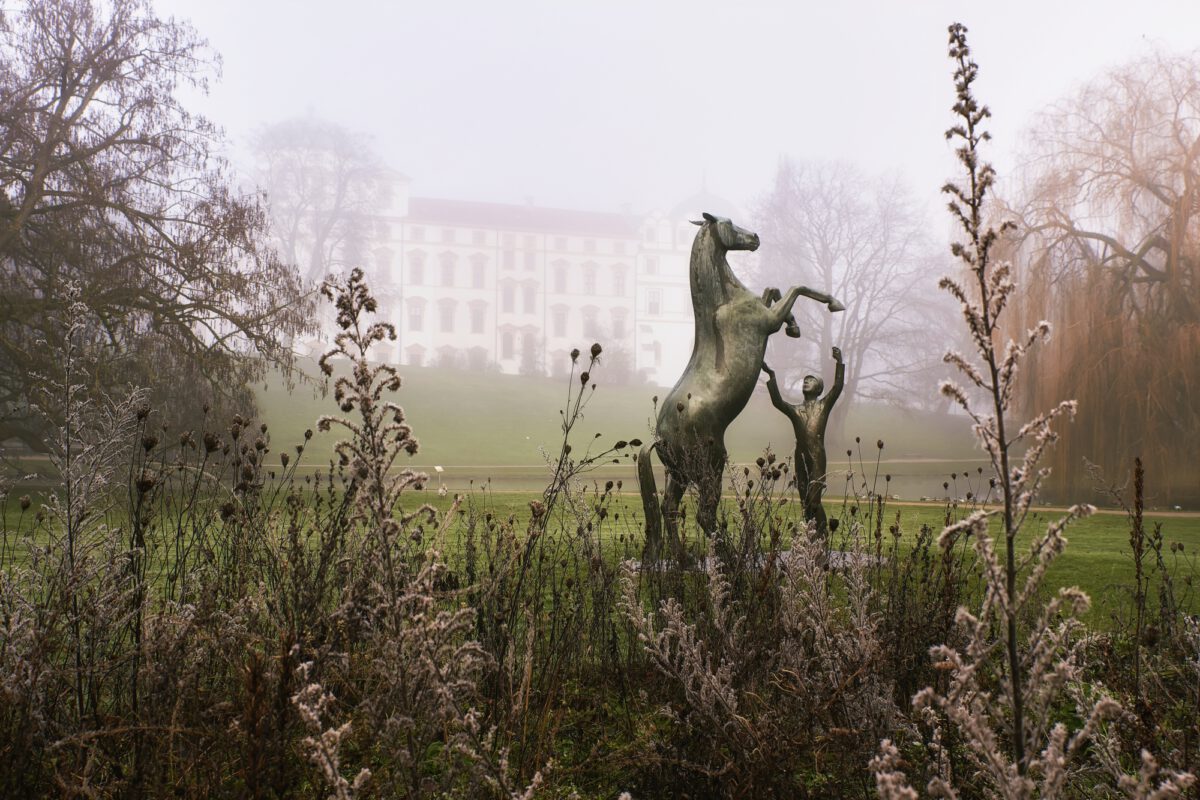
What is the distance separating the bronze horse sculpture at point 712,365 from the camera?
610cm

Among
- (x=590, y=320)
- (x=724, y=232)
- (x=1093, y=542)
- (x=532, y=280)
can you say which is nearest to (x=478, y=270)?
(x=532, y=280)

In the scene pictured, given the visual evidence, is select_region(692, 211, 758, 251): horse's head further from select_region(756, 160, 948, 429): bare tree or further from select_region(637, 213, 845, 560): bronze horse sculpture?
select_region(756, 160, 948, 429): bare tree

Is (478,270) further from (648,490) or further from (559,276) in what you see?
(648,490)

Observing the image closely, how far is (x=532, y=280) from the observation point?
244 feet

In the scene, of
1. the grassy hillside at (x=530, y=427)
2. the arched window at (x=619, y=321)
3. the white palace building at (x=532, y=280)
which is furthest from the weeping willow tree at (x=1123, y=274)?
the arched window at (x=619, y=321)

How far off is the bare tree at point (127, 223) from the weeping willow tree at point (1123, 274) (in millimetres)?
12715

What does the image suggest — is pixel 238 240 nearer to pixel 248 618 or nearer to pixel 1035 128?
pixel 248 618

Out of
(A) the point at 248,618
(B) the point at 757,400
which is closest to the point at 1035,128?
(A) the point at 248,618

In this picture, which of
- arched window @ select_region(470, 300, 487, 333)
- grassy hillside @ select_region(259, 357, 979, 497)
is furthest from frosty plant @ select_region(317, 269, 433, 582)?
arched window @ select_region(470, 300, 487, 333)

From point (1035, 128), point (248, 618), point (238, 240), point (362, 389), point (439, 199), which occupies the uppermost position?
point (439, 199)

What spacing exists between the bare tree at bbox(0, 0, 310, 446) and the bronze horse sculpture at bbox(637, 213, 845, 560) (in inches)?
373

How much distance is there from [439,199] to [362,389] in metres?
81.1

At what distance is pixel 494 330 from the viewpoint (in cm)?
7138

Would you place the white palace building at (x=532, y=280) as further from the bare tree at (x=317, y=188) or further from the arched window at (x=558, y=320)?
the bare tree at (x=317, y=188)
